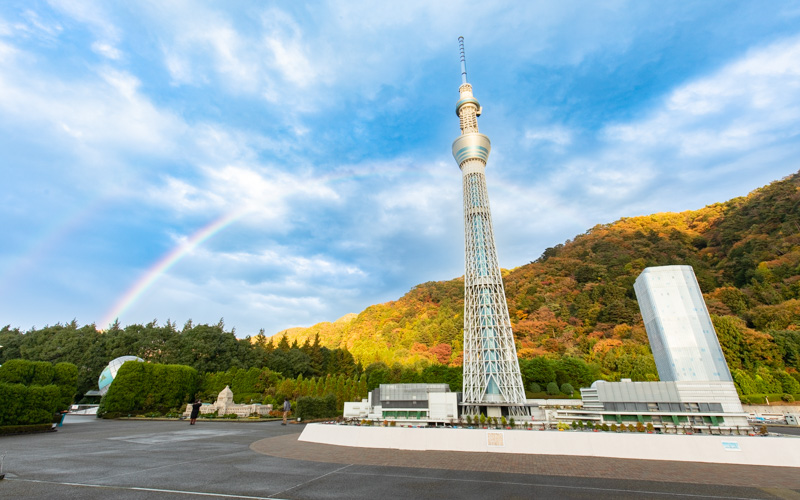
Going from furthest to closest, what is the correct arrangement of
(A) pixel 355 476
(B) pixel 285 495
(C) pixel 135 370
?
(C) pixel 135 370
(A) pixel 355 476
(B) pixel 285 495

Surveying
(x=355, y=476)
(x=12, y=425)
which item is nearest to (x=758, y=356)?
(x=355, y=476)

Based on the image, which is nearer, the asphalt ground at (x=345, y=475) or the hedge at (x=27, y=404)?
the asphalt ground at (x=345, y=475)

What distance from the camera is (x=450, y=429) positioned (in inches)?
541

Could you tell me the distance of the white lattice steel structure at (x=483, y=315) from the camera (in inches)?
1496

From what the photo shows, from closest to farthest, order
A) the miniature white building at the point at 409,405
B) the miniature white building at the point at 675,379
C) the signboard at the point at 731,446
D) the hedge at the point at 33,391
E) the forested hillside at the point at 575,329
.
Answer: the signboard at the point at 731,446
the hedge at the point at 33,391
the miniature white building at the point at 675,379
the miniature white building at the point at 409,405
the forested hillside at the point at 575,329

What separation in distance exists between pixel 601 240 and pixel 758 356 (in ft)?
Answer: 179

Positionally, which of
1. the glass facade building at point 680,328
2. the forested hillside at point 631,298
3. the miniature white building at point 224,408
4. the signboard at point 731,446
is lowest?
the signboard at point 731,446

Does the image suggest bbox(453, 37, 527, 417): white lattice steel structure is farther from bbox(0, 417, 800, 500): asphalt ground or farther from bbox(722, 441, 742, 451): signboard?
bbox(0, 417, 800, 500): asphalt ground

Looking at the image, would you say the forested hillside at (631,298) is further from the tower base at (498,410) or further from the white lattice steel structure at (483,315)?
the white lattice steel structure at (483,315)

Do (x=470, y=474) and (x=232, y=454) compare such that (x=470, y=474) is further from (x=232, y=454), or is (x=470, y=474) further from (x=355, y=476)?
(x=232, y=454)

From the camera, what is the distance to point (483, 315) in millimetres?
A: 40844

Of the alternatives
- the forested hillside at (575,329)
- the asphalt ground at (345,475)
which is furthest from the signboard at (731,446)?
the forested hillside at (575,329)

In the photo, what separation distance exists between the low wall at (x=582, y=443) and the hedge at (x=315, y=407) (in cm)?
1191

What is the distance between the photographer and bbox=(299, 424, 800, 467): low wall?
1109 cm
